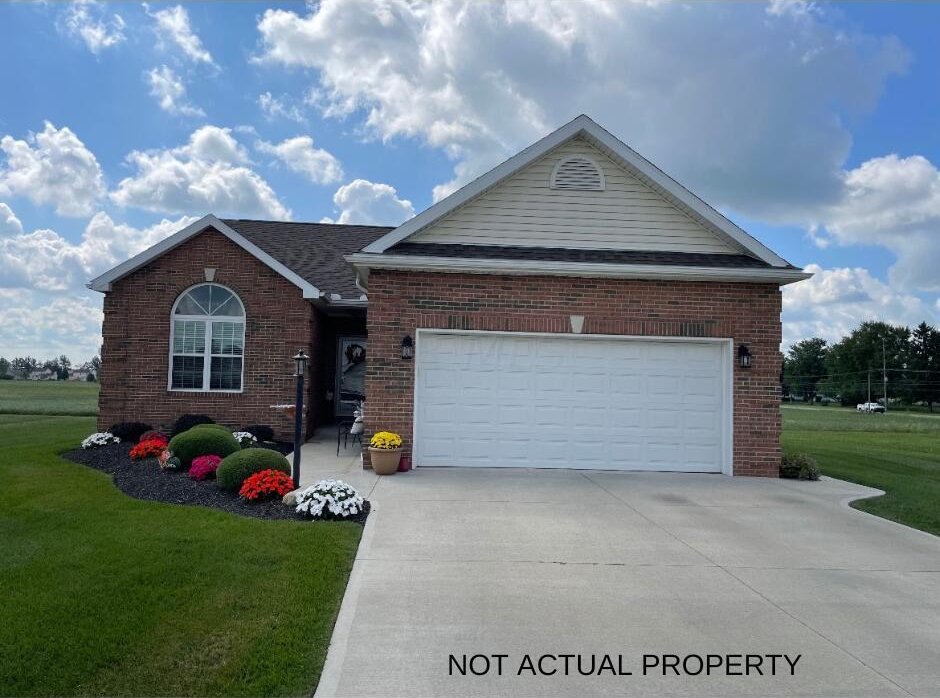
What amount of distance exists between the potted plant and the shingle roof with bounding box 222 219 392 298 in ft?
17.8

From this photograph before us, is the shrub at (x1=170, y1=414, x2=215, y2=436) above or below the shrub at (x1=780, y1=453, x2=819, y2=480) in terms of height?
above

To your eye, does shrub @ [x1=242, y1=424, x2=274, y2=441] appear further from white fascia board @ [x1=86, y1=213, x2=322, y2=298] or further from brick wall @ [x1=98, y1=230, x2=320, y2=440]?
white fascia board @ [x1=86, y1=213, x2=322, y2=298]

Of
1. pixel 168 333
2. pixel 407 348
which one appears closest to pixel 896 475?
pixel 407 348

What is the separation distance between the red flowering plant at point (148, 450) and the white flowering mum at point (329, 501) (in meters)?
5.14

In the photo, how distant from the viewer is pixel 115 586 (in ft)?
16.4

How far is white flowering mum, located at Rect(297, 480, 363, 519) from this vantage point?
282 inches

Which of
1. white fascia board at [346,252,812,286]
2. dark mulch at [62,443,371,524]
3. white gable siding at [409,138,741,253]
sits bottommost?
dark mulch at [62,443,371,524]

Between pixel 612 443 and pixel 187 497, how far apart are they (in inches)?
261

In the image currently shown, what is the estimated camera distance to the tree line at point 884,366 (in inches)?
3728

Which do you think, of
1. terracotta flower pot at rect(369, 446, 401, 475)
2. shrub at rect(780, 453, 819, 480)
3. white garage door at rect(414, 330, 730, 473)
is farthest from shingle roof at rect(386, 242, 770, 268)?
shrub at rect(780, 453, 819, 480)

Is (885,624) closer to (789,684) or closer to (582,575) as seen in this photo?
(789,684)

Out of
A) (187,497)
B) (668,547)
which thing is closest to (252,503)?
→ (187,497)

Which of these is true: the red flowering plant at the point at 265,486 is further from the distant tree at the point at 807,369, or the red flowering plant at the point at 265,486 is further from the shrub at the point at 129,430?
the distant tree at the point at 807,369

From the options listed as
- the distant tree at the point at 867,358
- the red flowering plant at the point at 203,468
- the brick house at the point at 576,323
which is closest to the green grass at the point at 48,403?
the red flowering plant at the point at 203,468
